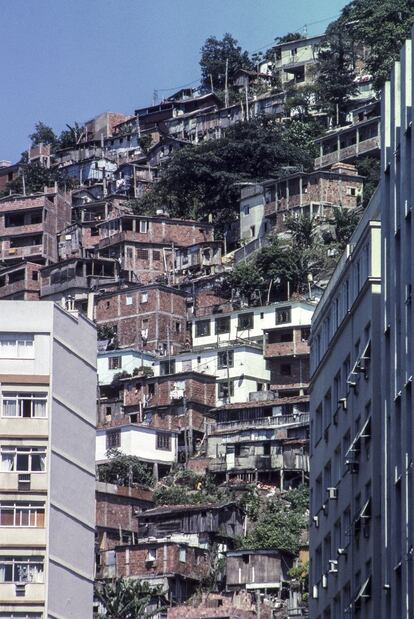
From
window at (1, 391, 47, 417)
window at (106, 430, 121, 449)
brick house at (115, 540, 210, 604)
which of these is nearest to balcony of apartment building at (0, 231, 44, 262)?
window at (106, 430, 121, 449)

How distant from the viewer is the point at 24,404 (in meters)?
57.4

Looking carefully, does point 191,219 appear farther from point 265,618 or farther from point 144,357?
point 265,618

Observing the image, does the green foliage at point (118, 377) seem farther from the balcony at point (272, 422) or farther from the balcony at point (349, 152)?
the balcony at point (349, 152)

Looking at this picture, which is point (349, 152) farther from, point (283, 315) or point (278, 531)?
point (278, 531)

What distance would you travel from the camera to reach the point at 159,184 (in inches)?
6250

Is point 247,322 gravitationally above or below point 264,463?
above

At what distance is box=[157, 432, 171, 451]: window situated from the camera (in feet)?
383

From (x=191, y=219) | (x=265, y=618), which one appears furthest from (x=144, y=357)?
(x=265, y=618)

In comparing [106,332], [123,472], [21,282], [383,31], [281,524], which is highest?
[383,31]

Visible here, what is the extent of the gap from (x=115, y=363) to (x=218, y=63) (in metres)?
74.7

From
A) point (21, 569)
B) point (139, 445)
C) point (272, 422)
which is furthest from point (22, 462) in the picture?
point (139, 445)

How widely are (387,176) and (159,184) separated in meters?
114

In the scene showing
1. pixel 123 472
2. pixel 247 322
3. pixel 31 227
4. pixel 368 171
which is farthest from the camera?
pixel 31 227

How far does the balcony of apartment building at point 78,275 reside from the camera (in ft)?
462
